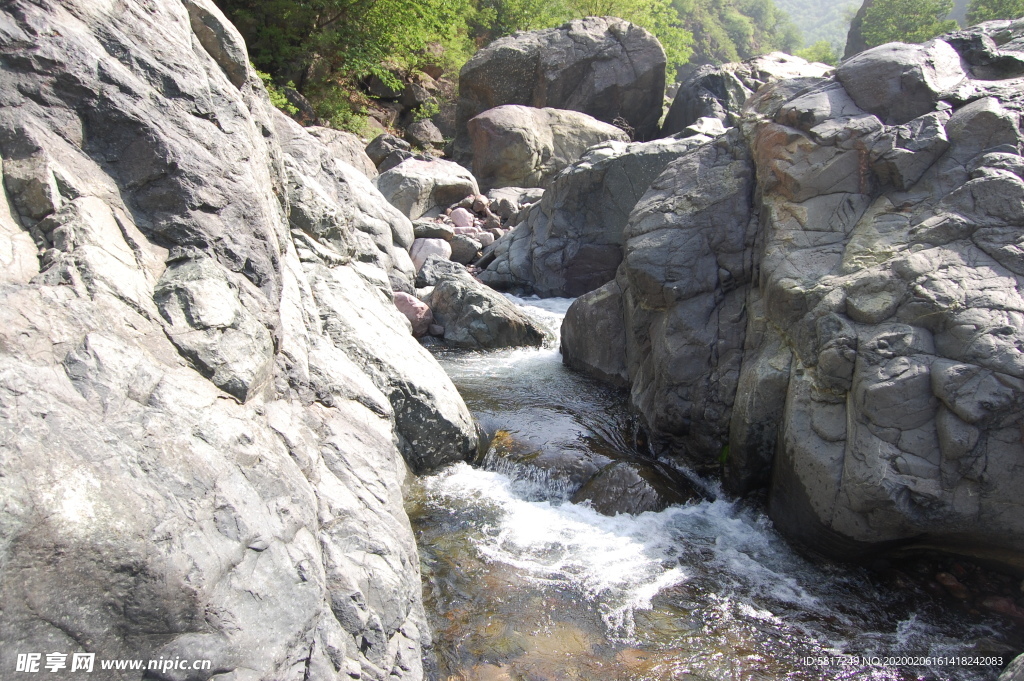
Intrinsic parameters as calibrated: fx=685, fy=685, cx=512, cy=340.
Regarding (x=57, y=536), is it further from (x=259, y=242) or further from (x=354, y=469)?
(x=259, y=242)

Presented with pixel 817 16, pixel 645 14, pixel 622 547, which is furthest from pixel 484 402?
pixel 817 16

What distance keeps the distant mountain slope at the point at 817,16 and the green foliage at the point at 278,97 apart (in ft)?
264

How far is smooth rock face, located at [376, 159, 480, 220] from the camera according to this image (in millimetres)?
14773

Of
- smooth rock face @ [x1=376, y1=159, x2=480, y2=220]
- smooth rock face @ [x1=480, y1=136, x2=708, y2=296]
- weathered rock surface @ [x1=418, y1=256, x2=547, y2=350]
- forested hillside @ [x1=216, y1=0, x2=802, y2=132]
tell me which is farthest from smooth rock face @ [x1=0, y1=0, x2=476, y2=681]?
forested hillside @ [x1=216, y1=0, x2=802, y2=132]

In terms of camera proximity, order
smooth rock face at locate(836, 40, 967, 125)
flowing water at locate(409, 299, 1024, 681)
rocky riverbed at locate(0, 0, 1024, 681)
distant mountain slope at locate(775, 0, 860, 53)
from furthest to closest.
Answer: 1. distant mountain slope at locate(775, 0, 860, 53)
2. smooth rock face at locate(836, 40, 967, 125)
3. flowing water at locate(409, 299, 1024, 681)
4. rocky riverbed at locate(0, 0, 1024, 681)

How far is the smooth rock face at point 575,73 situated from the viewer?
20.7m

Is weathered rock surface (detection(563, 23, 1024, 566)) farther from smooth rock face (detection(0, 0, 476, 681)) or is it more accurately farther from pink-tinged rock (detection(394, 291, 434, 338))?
pink-tinged rock (detection(394, 291, 434, 338))

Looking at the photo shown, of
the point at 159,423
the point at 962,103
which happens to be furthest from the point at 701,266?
the point at 159,423

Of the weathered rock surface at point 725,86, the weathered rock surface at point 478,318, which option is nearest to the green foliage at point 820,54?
the weathered rock surface at point 725,86

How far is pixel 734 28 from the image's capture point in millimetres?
54781

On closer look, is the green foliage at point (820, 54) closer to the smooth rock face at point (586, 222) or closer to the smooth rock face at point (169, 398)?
the smooth rock face at point (586, 222)

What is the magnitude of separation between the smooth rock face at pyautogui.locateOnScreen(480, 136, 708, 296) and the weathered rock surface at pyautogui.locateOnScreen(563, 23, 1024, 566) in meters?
4.76

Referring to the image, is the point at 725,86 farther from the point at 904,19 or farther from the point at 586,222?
the point at 904,19

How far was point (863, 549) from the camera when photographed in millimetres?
4793
